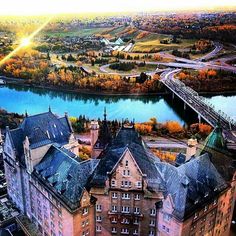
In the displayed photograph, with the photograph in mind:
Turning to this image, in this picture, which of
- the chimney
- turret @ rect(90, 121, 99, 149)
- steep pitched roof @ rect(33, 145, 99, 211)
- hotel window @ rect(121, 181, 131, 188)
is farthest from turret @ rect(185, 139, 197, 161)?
turret @ rect(90, 121, 99, 149)

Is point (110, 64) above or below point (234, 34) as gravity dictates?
below

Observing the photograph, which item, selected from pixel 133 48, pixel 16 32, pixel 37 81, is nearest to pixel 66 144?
pixel 37 81

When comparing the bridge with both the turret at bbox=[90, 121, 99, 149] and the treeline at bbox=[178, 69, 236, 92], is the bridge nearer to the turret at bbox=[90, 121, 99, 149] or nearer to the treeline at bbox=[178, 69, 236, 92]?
the treeline at bbox=[178, 69, 236, 92]

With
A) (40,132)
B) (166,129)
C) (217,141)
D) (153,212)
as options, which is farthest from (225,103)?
(153,212)

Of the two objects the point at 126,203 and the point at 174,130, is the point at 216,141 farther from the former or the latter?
the point at 174,130

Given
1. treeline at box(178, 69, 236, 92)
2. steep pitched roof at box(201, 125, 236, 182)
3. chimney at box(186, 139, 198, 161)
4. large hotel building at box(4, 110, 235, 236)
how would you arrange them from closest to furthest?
large hotel building at box(4, 110, 235, 236) → steep pitched roof at box(201, 125, 236, 182) → chimney at box(186, 139, 198, 161) → treeline at box(178, 69, 236, 92)

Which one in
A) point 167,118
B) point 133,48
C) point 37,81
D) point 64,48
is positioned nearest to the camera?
point 167,118

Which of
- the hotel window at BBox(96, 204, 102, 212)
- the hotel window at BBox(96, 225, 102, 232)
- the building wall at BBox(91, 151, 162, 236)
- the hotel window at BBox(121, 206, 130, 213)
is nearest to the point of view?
the building wall at BBox(91, 151, 162, 236)

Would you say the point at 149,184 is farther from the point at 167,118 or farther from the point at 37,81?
the point at 37,81
